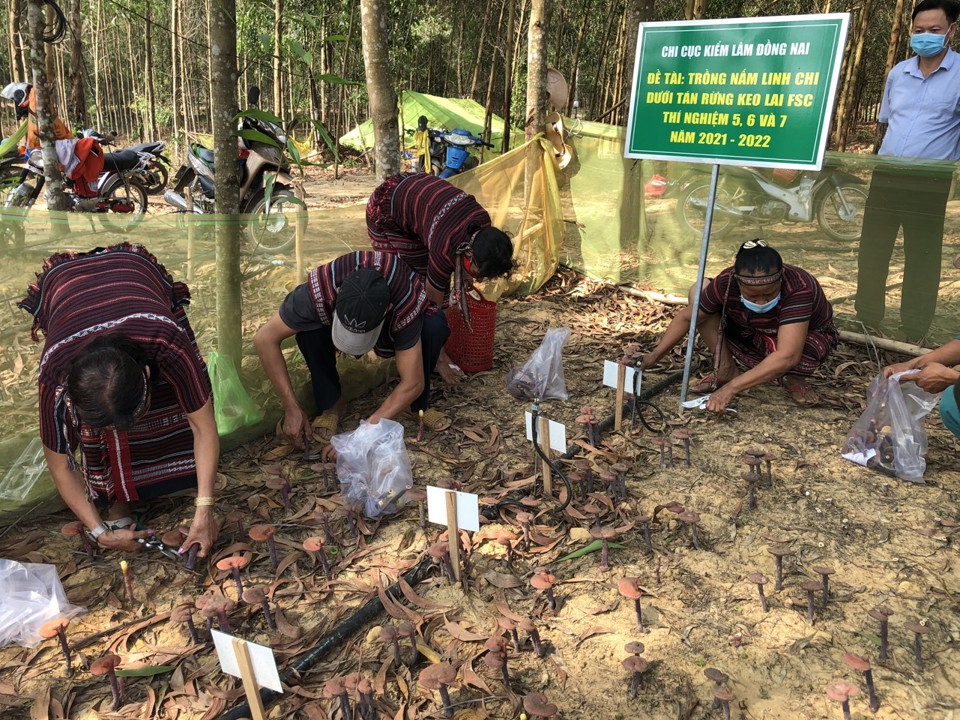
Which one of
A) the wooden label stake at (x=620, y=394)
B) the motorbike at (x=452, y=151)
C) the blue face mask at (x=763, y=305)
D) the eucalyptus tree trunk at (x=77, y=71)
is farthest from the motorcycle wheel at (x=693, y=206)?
the eucalyptus tree trunk at (x=77, y=71)

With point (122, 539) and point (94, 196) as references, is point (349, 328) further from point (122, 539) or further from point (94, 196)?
point (94, 196)

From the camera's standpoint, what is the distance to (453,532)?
2.09 metres

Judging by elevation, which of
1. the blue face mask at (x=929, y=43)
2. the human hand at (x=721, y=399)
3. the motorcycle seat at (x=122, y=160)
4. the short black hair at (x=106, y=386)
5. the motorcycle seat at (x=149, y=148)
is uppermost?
the blue face mask at (x=929, y=43)

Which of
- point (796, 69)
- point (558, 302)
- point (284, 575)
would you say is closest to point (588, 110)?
point (558, 302)

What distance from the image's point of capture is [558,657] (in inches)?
75.1

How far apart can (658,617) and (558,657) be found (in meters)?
0.35

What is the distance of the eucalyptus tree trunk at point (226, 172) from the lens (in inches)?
105

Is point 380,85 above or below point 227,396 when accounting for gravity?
above

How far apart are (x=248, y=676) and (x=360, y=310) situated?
1.35 meters

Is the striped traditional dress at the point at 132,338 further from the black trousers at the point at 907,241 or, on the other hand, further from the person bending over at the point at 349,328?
the black trousers at the point at 907,241

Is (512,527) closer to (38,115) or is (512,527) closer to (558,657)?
(558,657)

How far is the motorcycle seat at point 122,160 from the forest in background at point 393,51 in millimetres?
1215

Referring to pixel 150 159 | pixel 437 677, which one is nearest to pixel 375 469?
pixel 437 677

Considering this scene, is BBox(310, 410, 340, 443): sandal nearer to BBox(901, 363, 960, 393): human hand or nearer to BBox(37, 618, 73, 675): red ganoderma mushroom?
BBox(37, 618, 73, 675): red ganoderma mushroom
